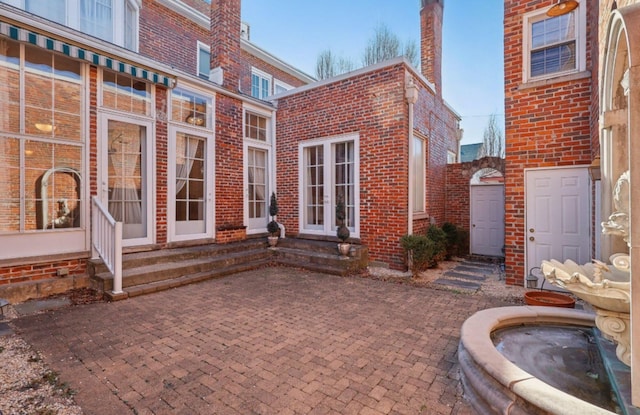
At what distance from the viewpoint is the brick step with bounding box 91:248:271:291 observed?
183 inches

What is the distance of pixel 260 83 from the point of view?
11.8 metres

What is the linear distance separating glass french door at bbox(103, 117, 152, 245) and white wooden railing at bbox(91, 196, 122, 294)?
0.50m

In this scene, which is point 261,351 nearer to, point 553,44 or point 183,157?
point 183,157

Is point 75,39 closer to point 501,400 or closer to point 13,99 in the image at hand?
point 13,99

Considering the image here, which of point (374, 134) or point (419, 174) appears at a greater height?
point (374, 134)

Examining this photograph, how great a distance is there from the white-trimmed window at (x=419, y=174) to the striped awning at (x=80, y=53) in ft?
17.9

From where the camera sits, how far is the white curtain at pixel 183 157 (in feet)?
20.9

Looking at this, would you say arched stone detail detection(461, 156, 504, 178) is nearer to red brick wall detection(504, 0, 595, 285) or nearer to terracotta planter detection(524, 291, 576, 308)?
red brick wall detection(504, 0, 595, 285)

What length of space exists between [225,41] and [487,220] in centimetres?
784

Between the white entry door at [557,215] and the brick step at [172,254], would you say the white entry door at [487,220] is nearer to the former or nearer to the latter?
the white entry door at [557,215]

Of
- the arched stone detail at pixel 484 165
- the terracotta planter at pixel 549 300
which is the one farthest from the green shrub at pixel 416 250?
the arched stone detail at pixel 484 165

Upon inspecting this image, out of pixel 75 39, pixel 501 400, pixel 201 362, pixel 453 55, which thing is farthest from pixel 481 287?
pixel 453 55

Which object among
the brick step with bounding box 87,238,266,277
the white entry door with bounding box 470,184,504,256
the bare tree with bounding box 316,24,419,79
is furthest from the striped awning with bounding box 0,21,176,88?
the bare tree with bounding box 316,24,419,79

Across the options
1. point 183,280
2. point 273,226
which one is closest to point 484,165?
point 273,226
